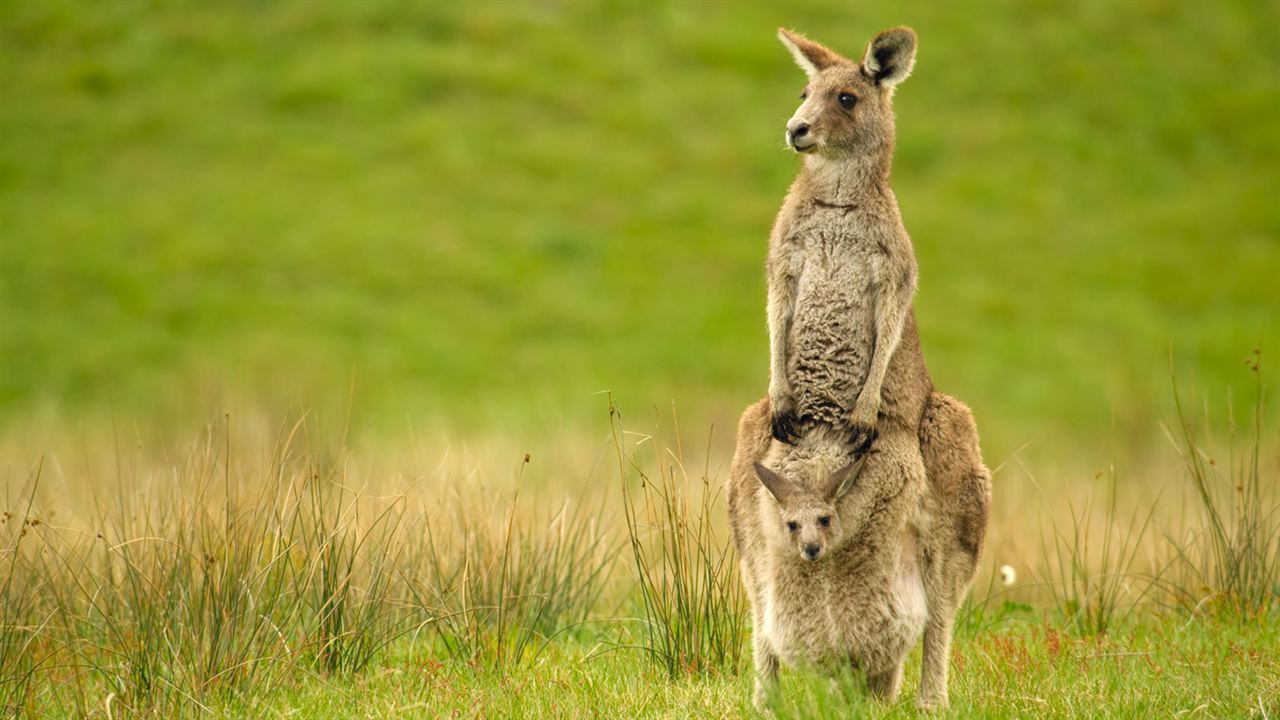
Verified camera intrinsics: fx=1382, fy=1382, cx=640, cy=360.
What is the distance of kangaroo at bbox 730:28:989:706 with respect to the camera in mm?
5355

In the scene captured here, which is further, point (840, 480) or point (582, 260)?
point (582, 260)

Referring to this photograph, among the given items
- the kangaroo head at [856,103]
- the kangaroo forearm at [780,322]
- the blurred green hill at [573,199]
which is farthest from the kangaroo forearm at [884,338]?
the blurred green hill at [573,199]

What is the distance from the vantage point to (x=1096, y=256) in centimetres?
1969

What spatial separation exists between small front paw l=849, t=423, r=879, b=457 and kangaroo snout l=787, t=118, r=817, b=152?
43.9 inches

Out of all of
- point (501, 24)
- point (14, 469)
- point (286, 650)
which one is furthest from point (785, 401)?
point (501, 24)

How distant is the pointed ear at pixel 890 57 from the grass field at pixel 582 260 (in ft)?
9.38

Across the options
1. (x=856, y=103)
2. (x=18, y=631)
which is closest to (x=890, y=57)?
(x=856, y=103)

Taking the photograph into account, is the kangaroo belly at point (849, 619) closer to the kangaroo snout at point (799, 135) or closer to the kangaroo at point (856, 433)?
the kangaroo at point (856, 433)

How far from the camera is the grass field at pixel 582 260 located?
8.17 m

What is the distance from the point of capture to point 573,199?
822 inches

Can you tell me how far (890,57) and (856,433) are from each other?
153 centimetres

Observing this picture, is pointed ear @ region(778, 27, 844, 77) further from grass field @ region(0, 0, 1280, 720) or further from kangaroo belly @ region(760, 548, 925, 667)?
grass field @ region(0, 0, 1280, 720)

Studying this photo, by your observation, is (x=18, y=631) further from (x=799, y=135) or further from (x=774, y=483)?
(x=799, y=135)

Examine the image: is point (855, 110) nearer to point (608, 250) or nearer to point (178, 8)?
point (608, 250)
